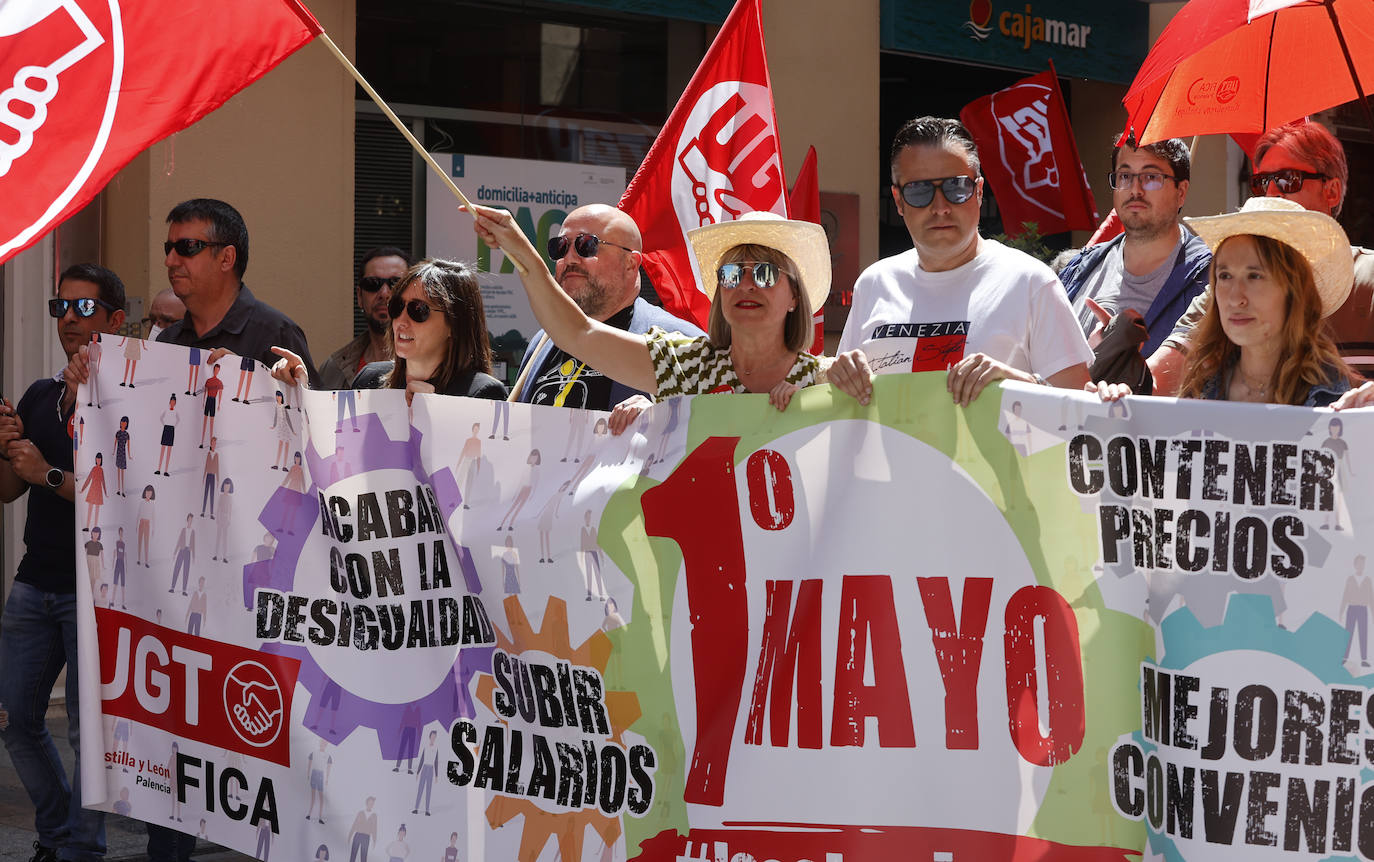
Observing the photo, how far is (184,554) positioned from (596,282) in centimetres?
152

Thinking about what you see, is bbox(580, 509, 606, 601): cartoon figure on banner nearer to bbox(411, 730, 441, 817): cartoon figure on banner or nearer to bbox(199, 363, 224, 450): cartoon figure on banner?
bbox(411, 730, 441, 817): cartoon figure on banner

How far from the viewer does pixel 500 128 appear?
357 inches

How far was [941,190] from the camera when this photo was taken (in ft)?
13.2

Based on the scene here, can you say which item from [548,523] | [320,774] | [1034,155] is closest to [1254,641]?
[548,523]

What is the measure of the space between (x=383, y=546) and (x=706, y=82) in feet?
9.22

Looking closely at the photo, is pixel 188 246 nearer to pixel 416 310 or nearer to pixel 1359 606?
pixel 416 310

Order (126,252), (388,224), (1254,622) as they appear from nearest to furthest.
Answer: (1254,622), (126,252), (388,224)

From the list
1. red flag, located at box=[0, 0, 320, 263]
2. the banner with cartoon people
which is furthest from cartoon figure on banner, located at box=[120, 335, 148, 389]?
red flag, located at box=[0, 0, 320, 263]

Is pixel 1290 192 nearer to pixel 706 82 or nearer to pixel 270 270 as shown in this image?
pixel 706 82

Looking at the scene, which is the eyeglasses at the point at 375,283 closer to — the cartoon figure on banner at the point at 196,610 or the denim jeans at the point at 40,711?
the denim jeans at the point at 40,711

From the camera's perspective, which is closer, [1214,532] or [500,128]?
[1214,532]

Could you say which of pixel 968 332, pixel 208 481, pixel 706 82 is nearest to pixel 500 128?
pixel 706 82

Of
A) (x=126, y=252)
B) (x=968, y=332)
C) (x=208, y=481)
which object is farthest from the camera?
(x=126, y=252)

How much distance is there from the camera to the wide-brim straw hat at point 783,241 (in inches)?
153
